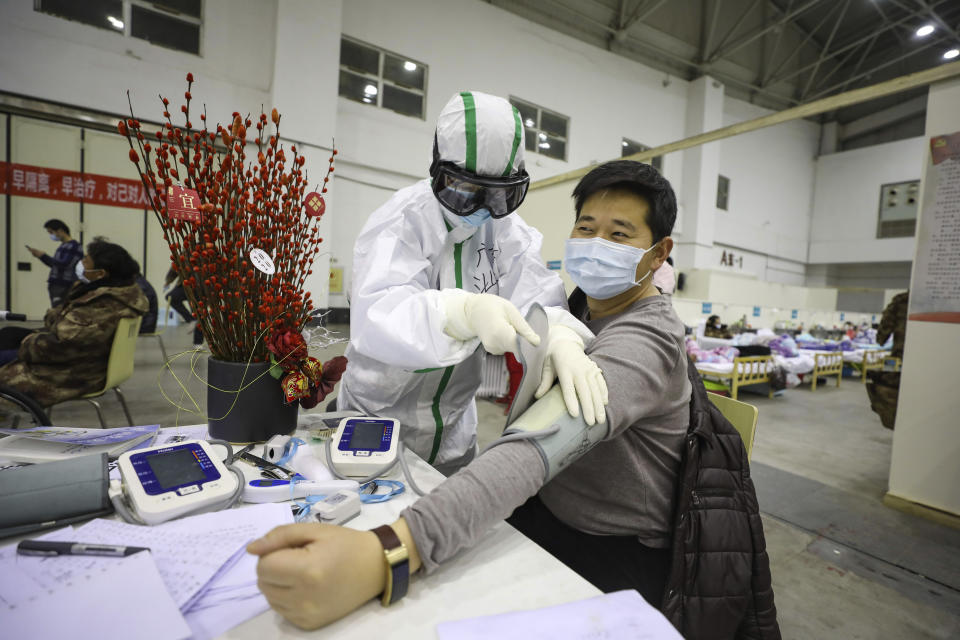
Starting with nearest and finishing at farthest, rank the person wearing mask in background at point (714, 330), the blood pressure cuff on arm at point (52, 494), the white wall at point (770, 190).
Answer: the blood pressure cuff on arm at point (52, 494) < the person wearing mask in background at point (714, 330) < the white wall at point (770, 190)

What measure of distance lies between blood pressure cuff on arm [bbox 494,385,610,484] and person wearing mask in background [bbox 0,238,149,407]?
7.60 feet

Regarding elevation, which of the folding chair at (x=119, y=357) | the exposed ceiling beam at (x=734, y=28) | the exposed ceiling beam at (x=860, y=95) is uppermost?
the exposed ceiling beam at (x=734, y=28)

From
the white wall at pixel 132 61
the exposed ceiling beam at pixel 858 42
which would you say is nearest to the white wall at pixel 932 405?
the white wall at pixel 132 61

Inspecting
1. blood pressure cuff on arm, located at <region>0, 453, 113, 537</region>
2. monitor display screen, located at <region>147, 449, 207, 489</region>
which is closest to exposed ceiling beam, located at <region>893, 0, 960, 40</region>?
monitor display screen, located at <region>147, 449, 207, 489</region>

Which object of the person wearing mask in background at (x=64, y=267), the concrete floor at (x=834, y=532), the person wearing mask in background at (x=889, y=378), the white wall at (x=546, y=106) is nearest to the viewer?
the concrete floor at (x=834, y=532)

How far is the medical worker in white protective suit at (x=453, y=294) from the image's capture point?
740 mm

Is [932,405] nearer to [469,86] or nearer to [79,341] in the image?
[79,341]

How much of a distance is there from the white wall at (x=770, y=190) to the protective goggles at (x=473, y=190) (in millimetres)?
11182

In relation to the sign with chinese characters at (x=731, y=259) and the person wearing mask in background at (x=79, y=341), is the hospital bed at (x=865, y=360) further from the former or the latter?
the person wearing mask in background at (x=79, y=341)

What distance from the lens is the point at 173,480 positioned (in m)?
0.65

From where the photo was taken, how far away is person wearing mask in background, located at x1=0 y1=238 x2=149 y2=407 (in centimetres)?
196

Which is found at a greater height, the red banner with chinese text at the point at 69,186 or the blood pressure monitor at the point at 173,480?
the red banner with chinese text at the point at 69,186

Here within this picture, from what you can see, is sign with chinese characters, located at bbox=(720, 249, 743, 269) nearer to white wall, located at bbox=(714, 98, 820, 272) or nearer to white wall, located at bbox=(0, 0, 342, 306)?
white wall, located at bbox=(714, 98, 820, 272)

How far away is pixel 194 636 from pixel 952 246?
2.98m
